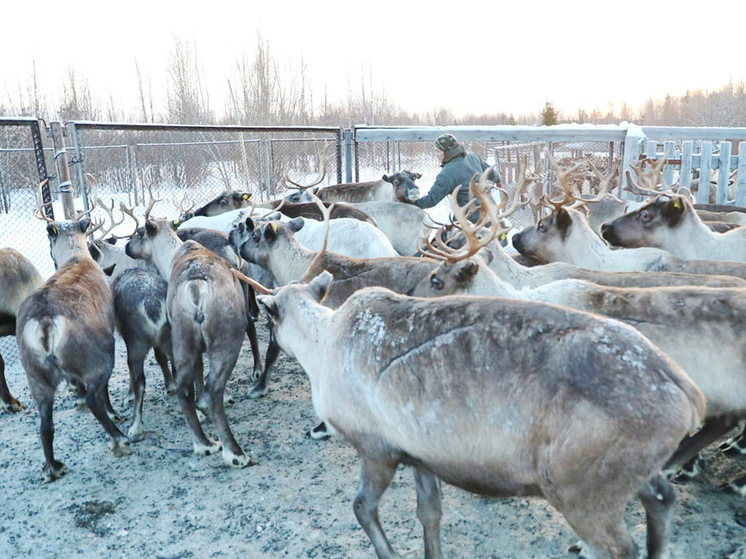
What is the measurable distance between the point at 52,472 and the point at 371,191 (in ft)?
20.0

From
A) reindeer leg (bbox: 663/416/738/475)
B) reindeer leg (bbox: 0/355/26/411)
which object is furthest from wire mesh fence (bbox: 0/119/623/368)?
reindeer leg (bbox: 663/416/738/475)

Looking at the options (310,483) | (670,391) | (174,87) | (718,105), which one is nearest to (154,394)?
(310,483)

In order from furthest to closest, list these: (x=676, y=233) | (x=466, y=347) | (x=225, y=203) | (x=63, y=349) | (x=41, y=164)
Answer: (x=225, y=203) → (x=41, y=164) → (x=676, y=233) → (x=63, y=349) → (x=466, y=347)

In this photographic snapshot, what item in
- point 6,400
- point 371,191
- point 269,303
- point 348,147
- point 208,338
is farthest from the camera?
point 348,147

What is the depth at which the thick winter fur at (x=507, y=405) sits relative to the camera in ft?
7.13

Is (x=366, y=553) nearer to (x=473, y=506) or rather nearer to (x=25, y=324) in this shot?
(x=473, y=506)

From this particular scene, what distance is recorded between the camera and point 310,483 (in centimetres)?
394

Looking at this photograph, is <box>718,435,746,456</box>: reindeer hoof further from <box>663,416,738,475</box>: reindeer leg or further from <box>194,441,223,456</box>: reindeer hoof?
<box>194,441,223,456</box>: reindeer hoof

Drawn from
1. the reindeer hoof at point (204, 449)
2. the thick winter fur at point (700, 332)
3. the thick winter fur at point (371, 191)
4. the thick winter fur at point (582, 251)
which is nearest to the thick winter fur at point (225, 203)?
the thick winter fur at point (371, 191)

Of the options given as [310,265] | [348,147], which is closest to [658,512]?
[310,265]

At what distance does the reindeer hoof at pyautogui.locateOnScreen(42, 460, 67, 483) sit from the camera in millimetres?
4066

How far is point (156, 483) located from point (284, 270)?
6.61 feet

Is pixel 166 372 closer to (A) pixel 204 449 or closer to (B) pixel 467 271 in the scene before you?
(A) pixel 204 449

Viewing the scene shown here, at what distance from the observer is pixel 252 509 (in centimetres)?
369
